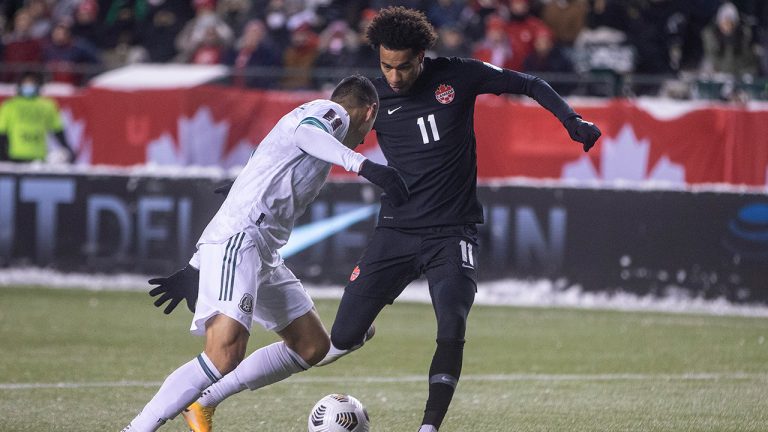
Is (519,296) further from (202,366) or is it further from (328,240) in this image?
(202,366)

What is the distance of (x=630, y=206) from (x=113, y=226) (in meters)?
5.69

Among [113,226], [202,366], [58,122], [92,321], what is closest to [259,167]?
[202,366]

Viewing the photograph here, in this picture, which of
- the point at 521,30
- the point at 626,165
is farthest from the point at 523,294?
the point at 521,30

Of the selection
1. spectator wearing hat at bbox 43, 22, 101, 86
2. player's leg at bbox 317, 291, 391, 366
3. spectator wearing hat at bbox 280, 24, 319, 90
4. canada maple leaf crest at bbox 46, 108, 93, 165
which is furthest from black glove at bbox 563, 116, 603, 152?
spectator wearing hat at bbox 43, 22, 101, 86

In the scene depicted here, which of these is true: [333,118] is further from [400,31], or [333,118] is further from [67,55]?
[67,55]

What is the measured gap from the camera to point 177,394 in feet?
20.4

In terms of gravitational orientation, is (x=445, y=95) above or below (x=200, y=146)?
above

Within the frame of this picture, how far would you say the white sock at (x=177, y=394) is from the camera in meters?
6.18

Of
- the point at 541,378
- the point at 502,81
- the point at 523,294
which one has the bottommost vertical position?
the point at 523,294

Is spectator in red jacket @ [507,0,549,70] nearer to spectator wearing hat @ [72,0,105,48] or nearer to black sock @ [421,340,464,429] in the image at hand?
spectator wearing hat @ [72,0,105,48]

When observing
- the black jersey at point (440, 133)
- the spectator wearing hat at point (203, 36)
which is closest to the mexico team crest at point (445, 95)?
the black jersey at point (440, 133)

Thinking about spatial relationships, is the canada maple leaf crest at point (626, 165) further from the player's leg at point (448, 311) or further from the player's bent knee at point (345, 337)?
the player's bent knee at point (345, 337)

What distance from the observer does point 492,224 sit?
14.2 m

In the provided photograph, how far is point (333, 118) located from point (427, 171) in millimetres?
915
